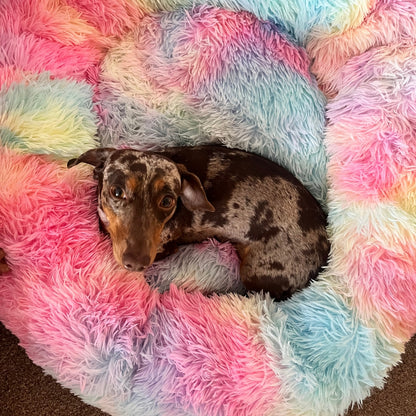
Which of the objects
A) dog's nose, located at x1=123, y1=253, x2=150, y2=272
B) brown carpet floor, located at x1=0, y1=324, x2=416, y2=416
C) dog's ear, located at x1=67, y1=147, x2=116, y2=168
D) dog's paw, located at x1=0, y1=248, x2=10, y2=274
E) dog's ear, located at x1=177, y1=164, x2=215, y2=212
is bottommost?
brown carpet floor, located at x1=0, y1=324, x2=416, y2=416

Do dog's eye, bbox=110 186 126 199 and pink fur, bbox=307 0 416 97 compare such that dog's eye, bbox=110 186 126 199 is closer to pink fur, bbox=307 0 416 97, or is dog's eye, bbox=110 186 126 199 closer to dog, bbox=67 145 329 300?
dog, bbox=67 145 329 300

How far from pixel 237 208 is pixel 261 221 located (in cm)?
12

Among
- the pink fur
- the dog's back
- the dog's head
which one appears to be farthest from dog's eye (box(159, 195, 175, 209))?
the pink fur

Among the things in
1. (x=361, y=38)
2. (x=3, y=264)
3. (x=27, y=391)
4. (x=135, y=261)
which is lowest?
(x=27, y=391)

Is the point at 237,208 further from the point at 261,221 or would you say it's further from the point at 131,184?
the point at 131,184

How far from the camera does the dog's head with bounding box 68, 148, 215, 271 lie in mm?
2040

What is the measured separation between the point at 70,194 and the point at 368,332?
1396 millimetres

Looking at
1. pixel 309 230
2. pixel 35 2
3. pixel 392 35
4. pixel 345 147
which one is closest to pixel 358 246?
pixel 309 230

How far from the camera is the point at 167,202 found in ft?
7.17

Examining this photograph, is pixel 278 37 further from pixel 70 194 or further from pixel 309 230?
pixel 70 194

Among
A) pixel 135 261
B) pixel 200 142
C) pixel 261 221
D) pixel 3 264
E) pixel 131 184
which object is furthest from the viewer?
pixel 200 142

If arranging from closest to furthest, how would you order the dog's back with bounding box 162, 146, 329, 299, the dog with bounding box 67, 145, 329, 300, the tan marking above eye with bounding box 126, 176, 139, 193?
the tan marking above eye with bounding box 126, 176, 139, 193 → the dog with bounding box 67, 145, 329, 300 → the dog's back with bounding box 162, 146, 329, 299

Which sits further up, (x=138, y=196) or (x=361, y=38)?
(x=361, y=38)

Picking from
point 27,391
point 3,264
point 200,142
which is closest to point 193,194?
point 200,142
